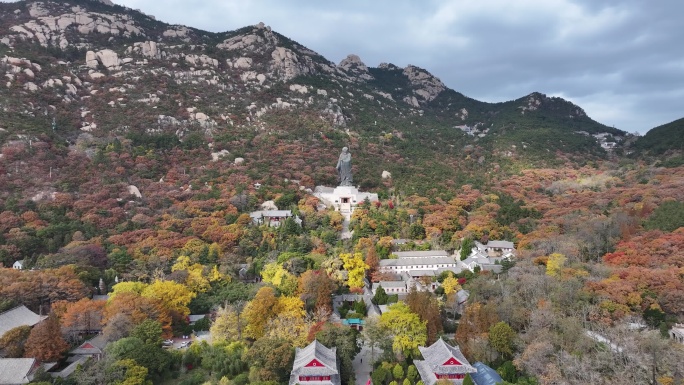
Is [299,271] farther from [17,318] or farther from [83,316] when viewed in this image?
[17,318]

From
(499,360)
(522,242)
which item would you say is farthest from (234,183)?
(499,360)

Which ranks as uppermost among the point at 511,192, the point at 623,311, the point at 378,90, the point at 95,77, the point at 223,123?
the point at 378,90

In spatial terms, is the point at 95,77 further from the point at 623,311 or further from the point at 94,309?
the point at 623,311

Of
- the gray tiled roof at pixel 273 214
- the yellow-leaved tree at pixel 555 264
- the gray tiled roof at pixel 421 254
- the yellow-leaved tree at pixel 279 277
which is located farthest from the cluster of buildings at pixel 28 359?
the yellow-leaved tree at pixel 555 264

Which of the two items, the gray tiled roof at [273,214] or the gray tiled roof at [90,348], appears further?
the gray tiled roof at [273,214]

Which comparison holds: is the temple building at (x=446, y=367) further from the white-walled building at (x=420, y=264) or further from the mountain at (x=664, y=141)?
the mountain at (x=664, y=141)

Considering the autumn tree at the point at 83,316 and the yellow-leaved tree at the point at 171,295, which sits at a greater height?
the yellow-leaved tree at the point at 171,295

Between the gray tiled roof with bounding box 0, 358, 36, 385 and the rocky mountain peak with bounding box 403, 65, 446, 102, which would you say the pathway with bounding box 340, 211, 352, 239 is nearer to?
the gray tiled roof with bounding box 0, 358, 36, 385
